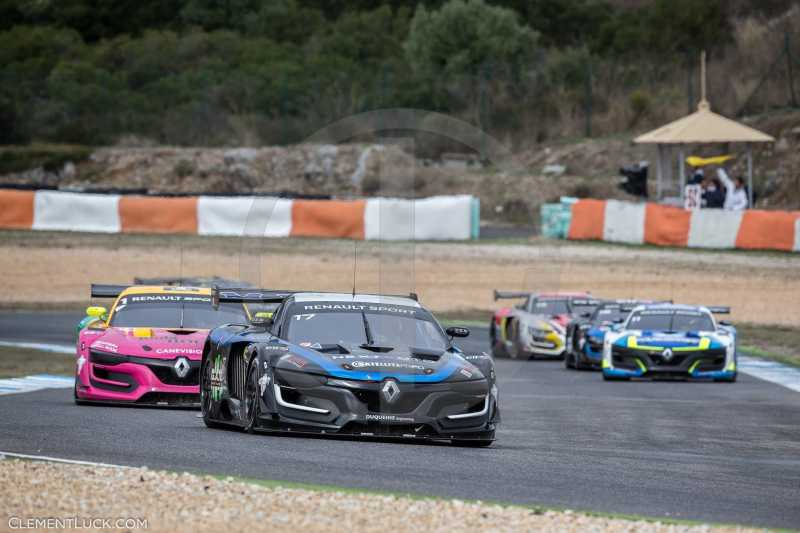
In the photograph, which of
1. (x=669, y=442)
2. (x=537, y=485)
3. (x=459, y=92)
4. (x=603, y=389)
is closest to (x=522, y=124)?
(x=459, y=92)

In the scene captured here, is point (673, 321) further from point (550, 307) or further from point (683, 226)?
point (683, 226)

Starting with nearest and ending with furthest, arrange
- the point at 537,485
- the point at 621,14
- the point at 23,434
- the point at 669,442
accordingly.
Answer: the point at 537,485 < the point at 23,434 < the point at 669,442 < the point at 621,14

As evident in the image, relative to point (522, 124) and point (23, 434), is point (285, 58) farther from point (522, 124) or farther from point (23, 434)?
point (23, 434)

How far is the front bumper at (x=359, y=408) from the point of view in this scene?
1175cm

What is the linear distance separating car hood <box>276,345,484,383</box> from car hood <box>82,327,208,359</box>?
11.3 ft

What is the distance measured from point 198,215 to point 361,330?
2891 centimetres

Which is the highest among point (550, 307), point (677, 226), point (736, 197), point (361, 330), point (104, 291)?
point (736, 197)

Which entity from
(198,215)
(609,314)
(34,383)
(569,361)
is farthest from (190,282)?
(198,215)

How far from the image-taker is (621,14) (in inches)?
3172

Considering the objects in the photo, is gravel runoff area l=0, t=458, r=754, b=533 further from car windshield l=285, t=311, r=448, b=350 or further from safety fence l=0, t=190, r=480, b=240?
safety fence l=0, t=190, r=480, b=240

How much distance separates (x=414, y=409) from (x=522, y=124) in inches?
1706

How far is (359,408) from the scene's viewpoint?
11.8 meters

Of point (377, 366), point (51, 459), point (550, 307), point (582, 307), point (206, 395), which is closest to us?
point (51, 459)

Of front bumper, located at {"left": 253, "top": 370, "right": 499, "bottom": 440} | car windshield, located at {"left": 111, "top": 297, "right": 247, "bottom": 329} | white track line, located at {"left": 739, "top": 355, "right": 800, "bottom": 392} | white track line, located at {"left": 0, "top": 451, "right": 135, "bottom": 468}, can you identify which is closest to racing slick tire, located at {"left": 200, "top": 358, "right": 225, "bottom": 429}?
front bumper, located at {"left": 253, "top": 370, "right": 499, "bottom": 440}
